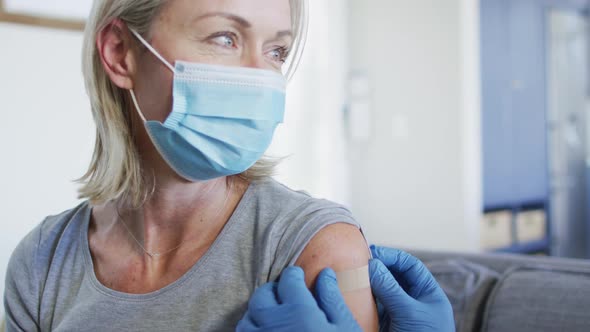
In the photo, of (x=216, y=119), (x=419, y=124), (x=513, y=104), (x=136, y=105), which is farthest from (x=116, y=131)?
(x=513, y=104)

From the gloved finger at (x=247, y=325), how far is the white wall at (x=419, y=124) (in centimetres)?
260

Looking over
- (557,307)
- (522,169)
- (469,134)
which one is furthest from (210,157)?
(522,169)

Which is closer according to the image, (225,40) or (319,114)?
(225,40)

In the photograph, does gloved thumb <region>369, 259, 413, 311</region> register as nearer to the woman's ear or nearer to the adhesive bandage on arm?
the adhesive bandage on arm

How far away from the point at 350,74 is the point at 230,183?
2627 millimetres

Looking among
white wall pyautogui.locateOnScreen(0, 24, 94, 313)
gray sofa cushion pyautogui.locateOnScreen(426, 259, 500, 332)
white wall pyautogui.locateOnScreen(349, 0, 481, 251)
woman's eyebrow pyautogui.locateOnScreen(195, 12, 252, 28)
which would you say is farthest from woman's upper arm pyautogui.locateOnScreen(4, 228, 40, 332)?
white wall pyautogui.locateOnScreen(349, 0, 481, 251)

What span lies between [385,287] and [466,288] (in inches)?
18.8

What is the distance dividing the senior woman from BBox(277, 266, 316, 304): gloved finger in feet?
0.15

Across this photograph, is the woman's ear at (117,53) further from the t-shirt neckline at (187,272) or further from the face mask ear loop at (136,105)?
the t-shirt neckline at (187,272)

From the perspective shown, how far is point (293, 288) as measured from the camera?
0.78 meters

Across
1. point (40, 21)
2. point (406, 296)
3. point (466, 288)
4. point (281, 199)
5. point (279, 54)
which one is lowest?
point (466, 288)

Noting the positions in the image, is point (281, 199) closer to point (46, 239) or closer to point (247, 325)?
point (247, 325)

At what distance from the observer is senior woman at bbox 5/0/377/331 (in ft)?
2.91

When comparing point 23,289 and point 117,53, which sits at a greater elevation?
point 117,53
